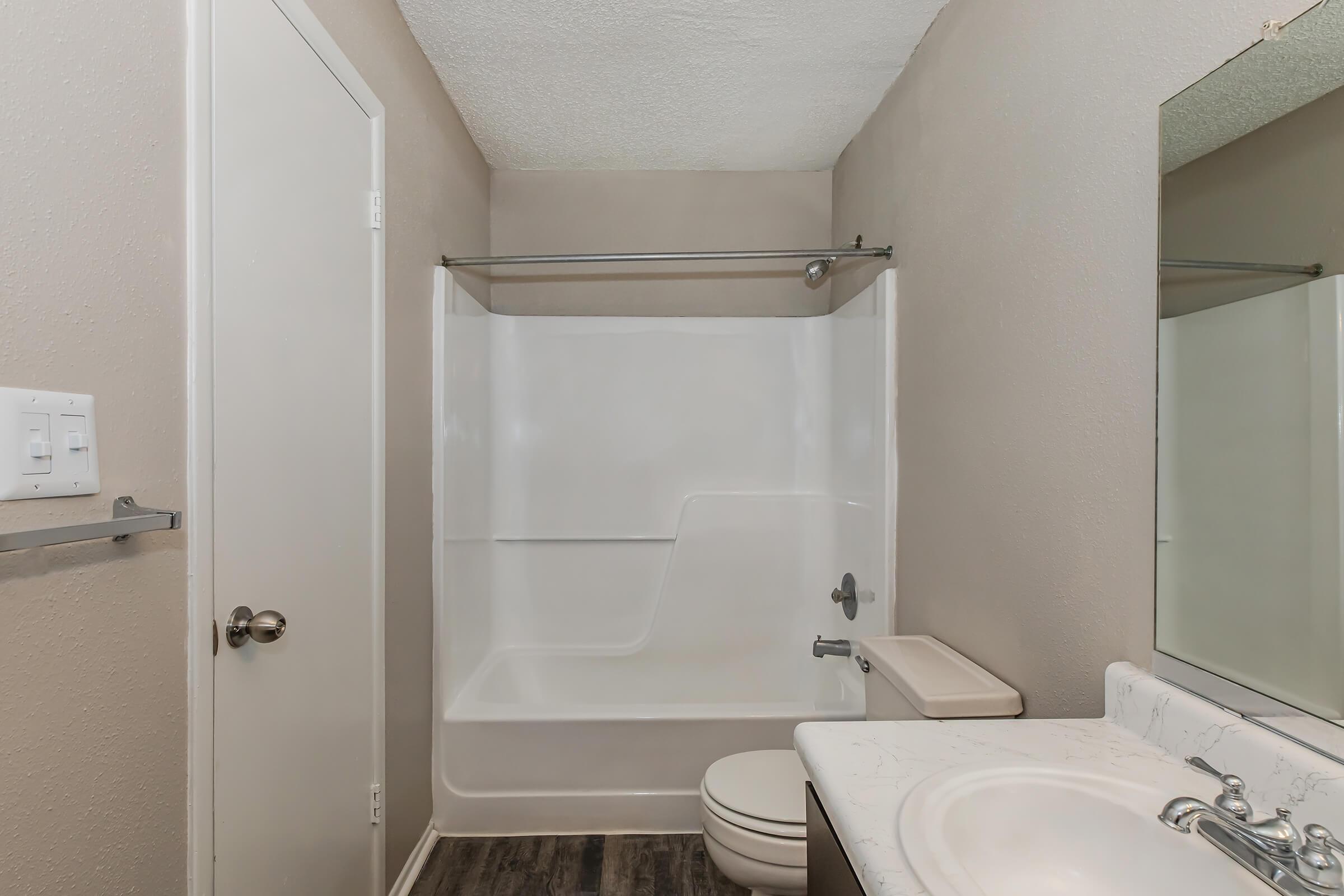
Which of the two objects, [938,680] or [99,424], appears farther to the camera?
[938,680]

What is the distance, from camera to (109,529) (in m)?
0.75

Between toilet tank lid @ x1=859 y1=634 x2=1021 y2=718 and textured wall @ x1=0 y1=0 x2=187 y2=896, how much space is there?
1.22m

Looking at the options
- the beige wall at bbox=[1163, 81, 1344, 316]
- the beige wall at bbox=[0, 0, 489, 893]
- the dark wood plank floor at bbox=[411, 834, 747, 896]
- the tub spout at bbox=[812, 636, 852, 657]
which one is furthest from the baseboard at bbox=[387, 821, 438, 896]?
the beige wall at bbox=[1163, 81, 1344, 316]

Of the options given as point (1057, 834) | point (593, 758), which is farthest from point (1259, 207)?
point (593, 758)

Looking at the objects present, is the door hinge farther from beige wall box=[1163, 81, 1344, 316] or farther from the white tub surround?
beige wall box=[1163, 81, 1344, 316]

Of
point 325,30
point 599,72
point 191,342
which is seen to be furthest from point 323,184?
point 599,72

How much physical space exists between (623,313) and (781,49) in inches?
48.4

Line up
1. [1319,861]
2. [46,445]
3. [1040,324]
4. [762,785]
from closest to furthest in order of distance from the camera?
[1319,861]
[46,445]
[1040,324]
[762,785]

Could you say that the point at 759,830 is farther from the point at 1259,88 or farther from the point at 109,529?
the point at 1259,88

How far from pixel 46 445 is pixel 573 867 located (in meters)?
1.76

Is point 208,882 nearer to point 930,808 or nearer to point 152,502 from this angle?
point 152,502

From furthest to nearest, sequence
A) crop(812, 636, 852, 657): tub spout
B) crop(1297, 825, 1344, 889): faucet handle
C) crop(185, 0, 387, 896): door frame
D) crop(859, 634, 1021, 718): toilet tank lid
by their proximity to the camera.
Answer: crop(812, 636, 852, 657): tub spout → crop(859, 634, 1021, 718): toilet tank lid → crop(185, 0, 387, 896): door frame → crop(1297, 825, 1344, 889): faucet handle

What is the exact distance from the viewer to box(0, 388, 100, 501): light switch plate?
27.2 inches

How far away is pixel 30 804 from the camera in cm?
74
